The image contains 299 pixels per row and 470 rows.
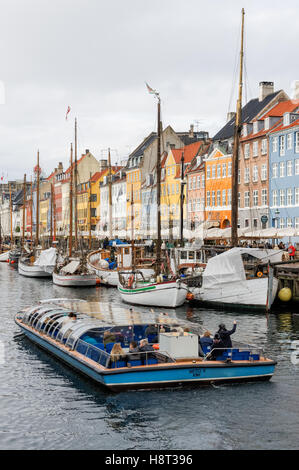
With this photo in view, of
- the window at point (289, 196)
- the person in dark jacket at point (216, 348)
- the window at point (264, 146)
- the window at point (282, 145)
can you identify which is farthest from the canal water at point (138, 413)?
the window at point (264, 146)

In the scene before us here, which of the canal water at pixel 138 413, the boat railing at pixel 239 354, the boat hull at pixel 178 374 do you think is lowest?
the canal water at pixel 138 413

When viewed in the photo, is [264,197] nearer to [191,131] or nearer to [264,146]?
[264,146]

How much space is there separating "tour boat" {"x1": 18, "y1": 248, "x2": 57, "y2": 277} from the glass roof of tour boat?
4216cm

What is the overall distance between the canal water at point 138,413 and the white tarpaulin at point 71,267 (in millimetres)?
36865

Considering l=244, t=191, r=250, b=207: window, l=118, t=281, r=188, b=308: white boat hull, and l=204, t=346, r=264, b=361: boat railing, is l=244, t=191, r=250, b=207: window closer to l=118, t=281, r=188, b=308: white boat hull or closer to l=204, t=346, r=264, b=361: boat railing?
l=118, t=281, r=188, b=308: white boat hull

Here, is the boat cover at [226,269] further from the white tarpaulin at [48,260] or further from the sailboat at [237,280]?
the white tarpaulin at [48,260]

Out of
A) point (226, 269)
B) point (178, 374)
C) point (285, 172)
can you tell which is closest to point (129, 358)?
point (178, 374)

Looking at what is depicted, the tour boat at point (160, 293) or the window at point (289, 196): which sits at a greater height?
the window at point (289, 196)

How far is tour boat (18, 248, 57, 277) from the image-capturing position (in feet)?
252

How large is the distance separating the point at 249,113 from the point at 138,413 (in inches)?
2937

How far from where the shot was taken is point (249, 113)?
9069cm

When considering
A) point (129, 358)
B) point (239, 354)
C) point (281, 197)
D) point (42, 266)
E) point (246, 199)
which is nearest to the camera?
point (129, 358)

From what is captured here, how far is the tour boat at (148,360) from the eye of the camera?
2259 centimetres

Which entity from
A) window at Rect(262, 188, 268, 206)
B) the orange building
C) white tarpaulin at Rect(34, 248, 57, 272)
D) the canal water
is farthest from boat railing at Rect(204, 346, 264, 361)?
the orange building
